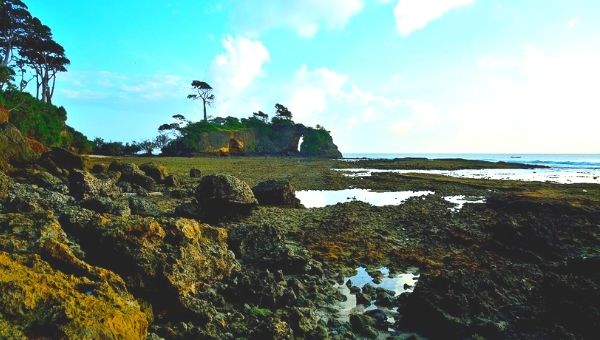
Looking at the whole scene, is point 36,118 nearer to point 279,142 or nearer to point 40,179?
point 40,179

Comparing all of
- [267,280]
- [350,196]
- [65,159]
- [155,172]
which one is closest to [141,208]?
[267,280]

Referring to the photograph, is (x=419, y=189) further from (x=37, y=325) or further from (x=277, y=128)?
(x=277, y=128)

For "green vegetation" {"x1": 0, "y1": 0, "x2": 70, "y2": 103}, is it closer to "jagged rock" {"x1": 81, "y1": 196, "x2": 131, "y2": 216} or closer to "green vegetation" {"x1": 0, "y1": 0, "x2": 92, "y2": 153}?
"green vegetation" {"x1": 0, "y1": 0, "x2": 92, "y2": 153}

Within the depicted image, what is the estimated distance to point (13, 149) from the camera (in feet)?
68.9

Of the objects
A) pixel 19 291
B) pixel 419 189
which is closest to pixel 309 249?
pixel 19 291

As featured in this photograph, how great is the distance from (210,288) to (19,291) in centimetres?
326

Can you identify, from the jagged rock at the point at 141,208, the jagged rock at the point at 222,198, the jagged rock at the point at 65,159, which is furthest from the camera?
the jagged rock at the point at 65,159

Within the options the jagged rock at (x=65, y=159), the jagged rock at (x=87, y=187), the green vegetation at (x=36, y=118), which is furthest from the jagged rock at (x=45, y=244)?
the green vegetation at (x=36, y=118)

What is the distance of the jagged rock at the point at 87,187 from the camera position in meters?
16.1

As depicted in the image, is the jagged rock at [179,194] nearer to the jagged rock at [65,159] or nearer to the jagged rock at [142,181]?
the jagged rock at [142,181]

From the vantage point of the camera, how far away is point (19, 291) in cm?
374

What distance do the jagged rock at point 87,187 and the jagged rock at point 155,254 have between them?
9609 mm

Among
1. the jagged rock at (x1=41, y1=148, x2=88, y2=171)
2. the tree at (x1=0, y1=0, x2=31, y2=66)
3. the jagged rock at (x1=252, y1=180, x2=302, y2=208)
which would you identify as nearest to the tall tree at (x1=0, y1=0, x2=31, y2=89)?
the tree at (x1=0, y1=0, x2=31, y2=66)

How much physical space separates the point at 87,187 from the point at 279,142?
9629 centimetres
